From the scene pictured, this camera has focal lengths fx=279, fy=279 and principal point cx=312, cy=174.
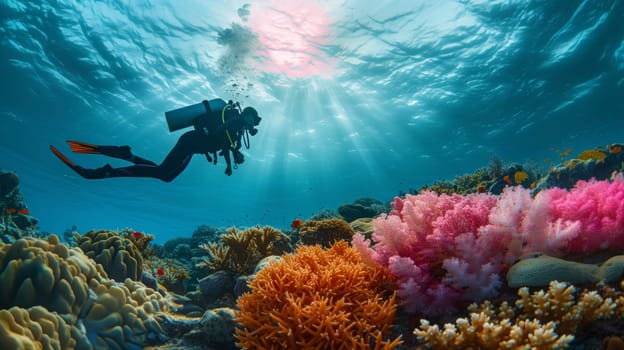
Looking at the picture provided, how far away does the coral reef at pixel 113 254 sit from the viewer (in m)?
4.73

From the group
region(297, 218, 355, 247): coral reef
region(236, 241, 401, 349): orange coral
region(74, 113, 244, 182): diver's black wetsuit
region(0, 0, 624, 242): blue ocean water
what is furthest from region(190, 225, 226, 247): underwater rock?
region(236, 241, 401, 349): orange coral

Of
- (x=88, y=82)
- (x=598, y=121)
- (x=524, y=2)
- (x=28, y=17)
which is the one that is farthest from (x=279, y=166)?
(x=598, y=121)

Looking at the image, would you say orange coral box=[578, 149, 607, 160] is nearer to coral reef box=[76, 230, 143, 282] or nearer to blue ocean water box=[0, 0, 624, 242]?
blue ocean water box=[0, 0, 624, 242]

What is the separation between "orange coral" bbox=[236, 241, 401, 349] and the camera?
7.28 feet

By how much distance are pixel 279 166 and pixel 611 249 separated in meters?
40.5

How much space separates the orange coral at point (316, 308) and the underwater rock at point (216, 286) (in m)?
2.53

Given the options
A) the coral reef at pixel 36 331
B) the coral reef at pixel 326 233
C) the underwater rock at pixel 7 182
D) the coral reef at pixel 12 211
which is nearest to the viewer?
the coral reef at pixel 36 331

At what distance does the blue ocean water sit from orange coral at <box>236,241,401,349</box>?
1397 centimetres

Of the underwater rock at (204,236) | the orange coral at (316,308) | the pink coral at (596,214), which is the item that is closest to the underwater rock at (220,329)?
the orange coral at (316,308)

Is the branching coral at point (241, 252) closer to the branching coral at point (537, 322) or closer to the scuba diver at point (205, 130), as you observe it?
the scuba diver at point (205, 130)

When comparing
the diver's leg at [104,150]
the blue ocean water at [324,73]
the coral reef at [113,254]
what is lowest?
the coral reef at [113,254]

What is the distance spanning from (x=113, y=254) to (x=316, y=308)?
14.2ft

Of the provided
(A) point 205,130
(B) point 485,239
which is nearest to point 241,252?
(A) point 205,130

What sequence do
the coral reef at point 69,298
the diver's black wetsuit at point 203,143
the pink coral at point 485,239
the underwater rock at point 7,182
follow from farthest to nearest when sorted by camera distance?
the underwater rock at point 7,182 → the diver's black wetsuit at point 203,143 → the coral reef at point 69,298 → the pink coral at point 485,239
